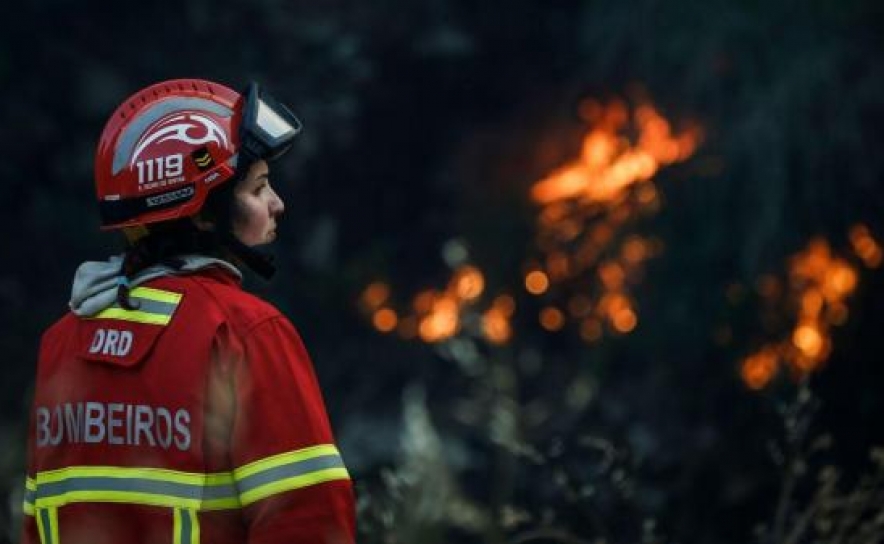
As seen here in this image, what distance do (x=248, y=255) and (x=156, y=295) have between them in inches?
7.9

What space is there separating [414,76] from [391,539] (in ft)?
15.1

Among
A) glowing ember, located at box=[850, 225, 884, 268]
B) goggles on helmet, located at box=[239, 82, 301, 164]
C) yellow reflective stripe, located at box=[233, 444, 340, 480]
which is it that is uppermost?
glowing ember, located at box=[850, 225, 884, 268]

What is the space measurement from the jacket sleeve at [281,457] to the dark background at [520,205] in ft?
12.9

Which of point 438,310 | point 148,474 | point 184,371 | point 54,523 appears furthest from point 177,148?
point 438,310

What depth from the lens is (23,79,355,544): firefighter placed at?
3.12m

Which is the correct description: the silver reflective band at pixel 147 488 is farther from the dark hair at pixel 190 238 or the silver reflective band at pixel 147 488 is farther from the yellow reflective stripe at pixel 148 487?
the dark hair at pixel 190 238

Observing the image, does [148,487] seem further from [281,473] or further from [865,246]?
[865,246]

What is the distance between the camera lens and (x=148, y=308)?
10.6 ft

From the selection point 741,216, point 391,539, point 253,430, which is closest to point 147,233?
point 253,430

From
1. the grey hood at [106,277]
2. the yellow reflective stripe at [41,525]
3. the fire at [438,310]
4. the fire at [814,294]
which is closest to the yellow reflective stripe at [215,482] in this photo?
the yellow reflective stripe at [41,525]

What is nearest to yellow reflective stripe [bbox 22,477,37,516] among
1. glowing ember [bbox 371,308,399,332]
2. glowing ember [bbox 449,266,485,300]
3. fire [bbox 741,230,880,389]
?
fire [bbox 741,230,880,389]

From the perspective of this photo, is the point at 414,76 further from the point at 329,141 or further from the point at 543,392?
the point at 543,392

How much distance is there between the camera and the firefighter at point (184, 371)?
10.2ft

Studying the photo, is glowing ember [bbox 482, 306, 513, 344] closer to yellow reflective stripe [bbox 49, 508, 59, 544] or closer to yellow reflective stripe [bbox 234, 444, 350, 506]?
yellow reflective stripe [bbox 49, 508, 59, 544]
